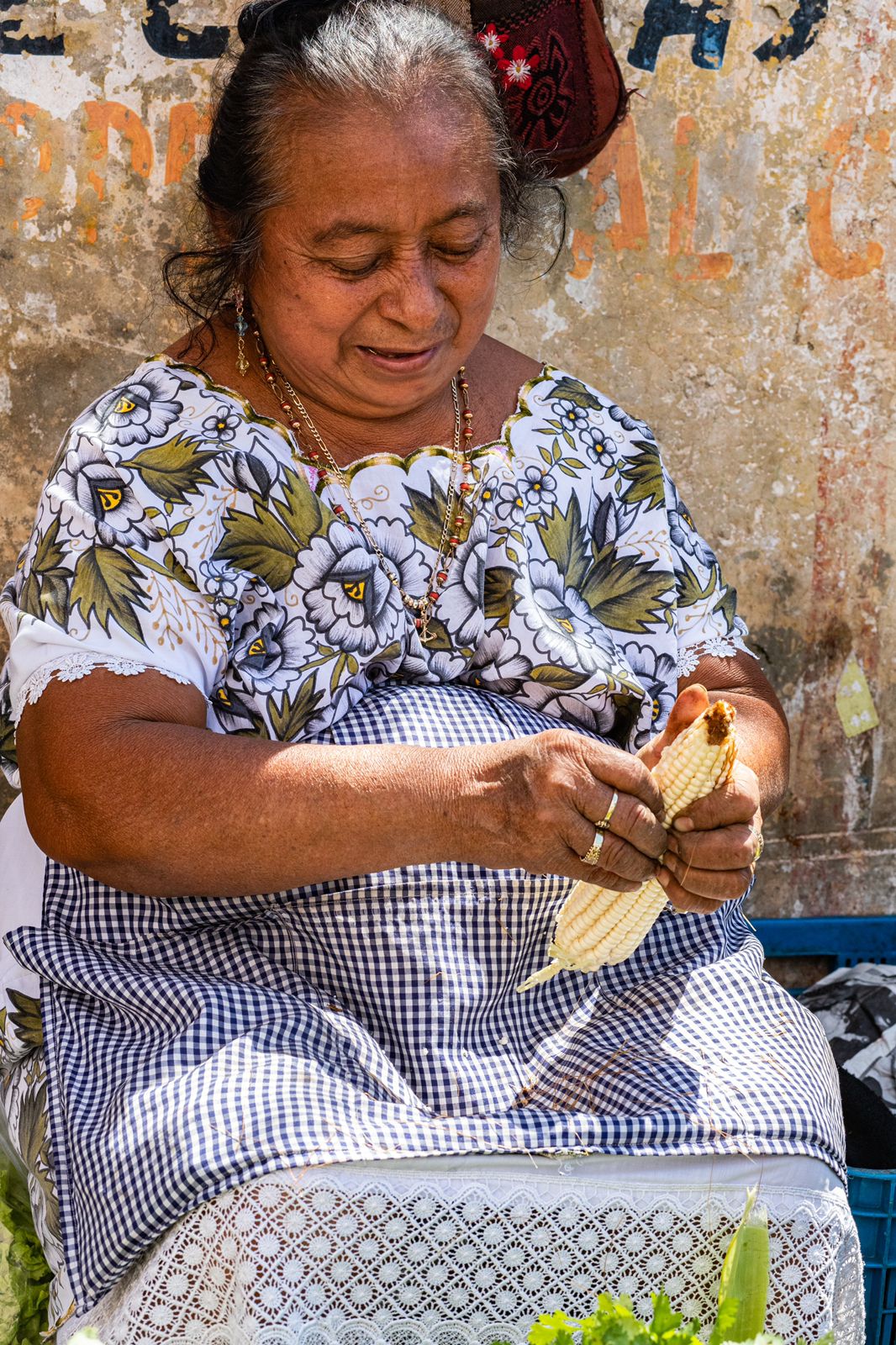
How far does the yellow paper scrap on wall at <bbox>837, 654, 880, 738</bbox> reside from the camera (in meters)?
3.43

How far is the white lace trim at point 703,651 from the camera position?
258cm

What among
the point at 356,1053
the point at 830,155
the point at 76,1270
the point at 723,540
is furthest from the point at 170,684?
the point at 830,155

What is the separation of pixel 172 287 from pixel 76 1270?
1641 mm

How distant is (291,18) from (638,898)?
148cm

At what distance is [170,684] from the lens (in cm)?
204

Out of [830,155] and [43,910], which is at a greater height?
[830,155]

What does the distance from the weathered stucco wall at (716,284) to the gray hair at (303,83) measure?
696mm

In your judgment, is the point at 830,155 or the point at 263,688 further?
the point at 830,155

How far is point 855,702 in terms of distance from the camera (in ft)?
11.3

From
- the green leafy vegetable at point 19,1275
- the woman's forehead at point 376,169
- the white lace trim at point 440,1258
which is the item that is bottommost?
the green leafy vegetable at point 19,1275

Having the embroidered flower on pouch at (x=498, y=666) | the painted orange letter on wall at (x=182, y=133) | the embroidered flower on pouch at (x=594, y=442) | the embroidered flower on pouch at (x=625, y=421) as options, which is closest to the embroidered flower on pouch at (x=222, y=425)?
the embroidered flower on pouch at (x=498, y=666)

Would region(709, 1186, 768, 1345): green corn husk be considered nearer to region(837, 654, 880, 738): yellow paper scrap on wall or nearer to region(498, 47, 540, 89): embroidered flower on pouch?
region(837, 654, 880, 738): yellow paper scrap on wall

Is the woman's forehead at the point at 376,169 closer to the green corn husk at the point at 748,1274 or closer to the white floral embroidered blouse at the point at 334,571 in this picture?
the white floral embroidered blouse at the point at 334,571

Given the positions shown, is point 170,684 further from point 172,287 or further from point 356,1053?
point 172,287
